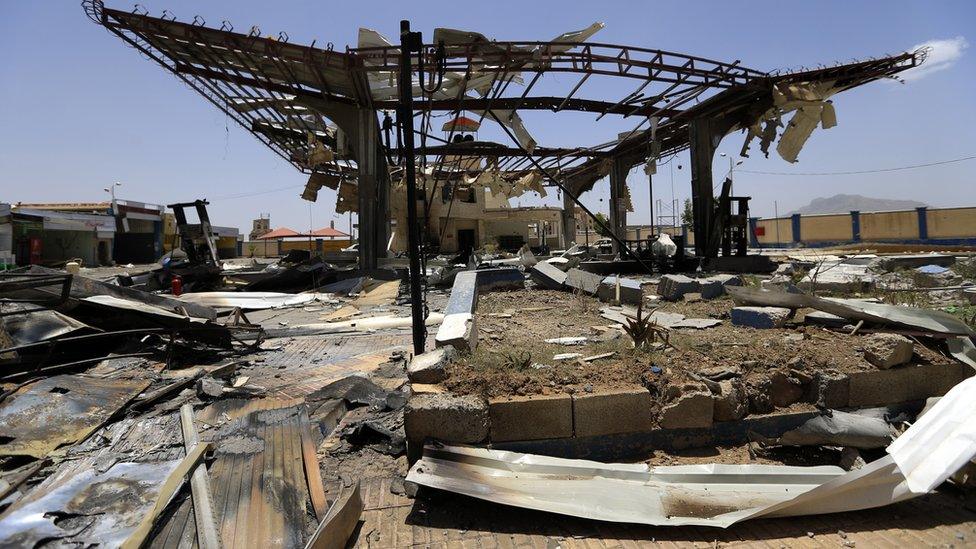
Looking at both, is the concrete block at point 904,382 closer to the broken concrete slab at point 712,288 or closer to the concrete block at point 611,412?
the concrete block at point 611,412

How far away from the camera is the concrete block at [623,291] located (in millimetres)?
7742

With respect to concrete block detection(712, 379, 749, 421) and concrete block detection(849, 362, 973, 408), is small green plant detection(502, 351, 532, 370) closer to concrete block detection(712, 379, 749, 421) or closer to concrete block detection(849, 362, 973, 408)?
concrete block detection(712, 379, 749, 421)

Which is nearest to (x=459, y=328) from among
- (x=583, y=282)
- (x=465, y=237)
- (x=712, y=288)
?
(x=583, y=282)

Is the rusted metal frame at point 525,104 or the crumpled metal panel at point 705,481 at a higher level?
the rusted metal frame at point 525,104

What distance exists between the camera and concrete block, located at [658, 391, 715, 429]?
3391mm

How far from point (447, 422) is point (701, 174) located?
15947 millimetres

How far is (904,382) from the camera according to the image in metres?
3.83

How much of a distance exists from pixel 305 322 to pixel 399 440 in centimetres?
764

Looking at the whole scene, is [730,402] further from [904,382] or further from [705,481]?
[904,382]

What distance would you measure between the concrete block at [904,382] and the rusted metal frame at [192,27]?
1401cm

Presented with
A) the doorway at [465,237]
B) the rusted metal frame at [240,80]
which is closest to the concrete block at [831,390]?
the rusted metal frame at [240,80]

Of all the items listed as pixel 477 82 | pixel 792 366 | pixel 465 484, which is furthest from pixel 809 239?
pixel 465 484

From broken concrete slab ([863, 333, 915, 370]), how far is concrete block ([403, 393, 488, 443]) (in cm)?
315

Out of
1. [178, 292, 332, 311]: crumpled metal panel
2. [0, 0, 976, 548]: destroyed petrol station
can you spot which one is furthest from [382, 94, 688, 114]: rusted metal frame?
[0, 0, 976, 548]: destroyed petrol station
